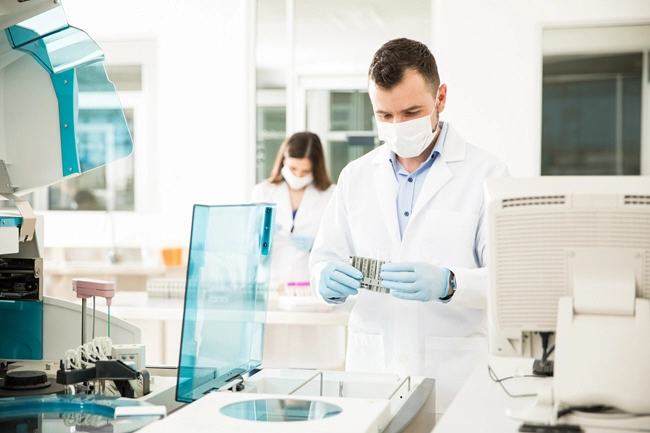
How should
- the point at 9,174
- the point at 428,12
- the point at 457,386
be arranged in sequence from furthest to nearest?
the point at 428,12, the point at 457,386, the point at 9,174

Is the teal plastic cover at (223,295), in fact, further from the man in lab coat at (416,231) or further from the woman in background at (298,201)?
the woman in background at (298,201)

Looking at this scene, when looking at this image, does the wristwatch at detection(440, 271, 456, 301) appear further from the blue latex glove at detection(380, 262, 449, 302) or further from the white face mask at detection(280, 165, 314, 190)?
the white face mask at detection(280, 165, 314, 190)

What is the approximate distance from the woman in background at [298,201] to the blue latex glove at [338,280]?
213 centimetres

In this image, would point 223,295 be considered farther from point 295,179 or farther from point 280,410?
point 295,179

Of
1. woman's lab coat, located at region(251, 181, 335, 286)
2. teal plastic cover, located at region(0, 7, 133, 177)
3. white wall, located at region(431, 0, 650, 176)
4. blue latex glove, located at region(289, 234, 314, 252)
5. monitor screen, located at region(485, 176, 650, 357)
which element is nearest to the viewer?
monitor screen, located at region(485, 176, 650, 357)

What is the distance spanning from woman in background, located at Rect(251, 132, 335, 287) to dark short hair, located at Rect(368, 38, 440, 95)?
6.97 ft

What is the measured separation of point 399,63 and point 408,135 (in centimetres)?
20

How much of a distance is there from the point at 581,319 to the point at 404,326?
729 mm

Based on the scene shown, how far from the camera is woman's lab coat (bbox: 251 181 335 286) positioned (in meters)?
4.08

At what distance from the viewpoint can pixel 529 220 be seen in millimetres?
1269

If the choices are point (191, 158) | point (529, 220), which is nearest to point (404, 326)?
point (529, 220)

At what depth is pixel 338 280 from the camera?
1831 mm

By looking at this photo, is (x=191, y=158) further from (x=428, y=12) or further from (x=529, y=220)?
(x=529, y=220)

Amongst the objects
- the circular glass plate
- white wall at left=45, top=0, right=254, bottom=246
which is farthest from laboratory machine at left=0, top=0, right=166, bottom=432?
white wall at left=45, top=0, right=254, bottom=246
